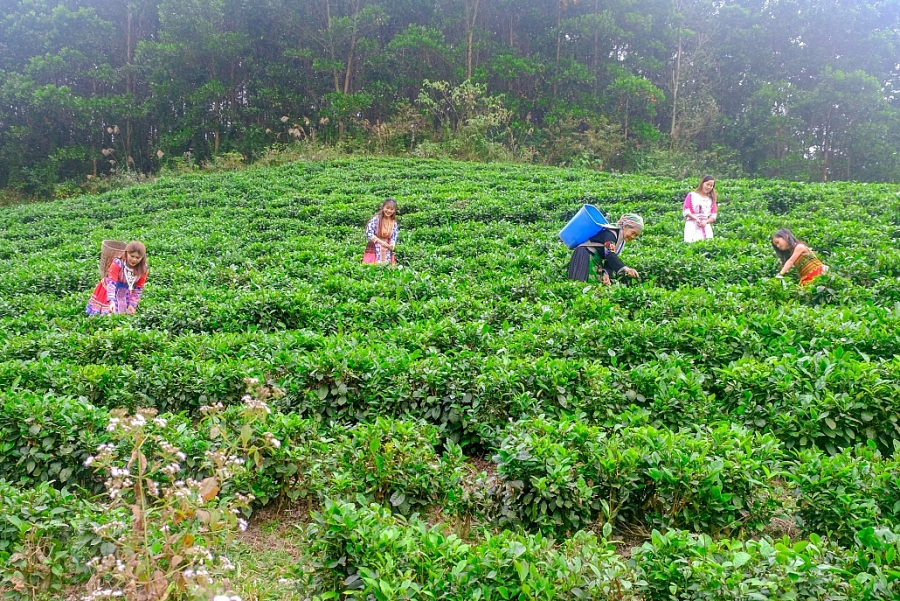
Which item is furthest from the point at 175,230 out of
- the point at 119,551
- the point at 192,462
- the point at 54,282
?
the point at 119,551

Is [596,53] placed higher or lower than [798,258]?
higher

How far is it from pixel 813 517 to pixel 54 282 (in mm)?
9729

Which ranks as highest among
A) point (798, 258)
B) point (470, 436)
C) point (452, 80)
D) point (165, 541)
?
point (452, 80)

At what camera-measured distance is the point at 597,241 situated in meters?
6.87

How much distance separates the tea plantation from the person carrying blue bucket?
43cm

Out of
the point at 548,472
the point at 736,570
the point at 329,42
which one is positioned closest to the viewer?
the point at 736,570

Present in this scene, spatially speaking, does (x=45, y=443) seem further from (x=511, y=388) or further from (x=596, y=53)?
(x=596, y=53)

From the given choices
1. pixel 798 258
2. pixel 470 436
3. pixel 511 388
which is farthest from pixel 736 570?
pixel 798 258

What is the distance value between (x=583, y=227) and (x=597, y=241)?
299 mm

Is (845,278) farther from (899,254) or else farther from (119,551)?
(119,551)

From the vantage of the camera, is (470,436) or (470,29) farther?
(470,29)

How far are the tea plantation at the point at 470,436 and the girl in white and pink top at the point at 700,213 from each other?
110 centimetres

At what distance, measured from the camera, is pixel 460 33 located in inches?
1368

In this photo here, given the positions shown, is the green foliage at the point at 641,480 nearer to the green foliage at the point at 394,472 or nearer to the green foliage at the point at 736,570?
the green foliage at the point at 394,472
